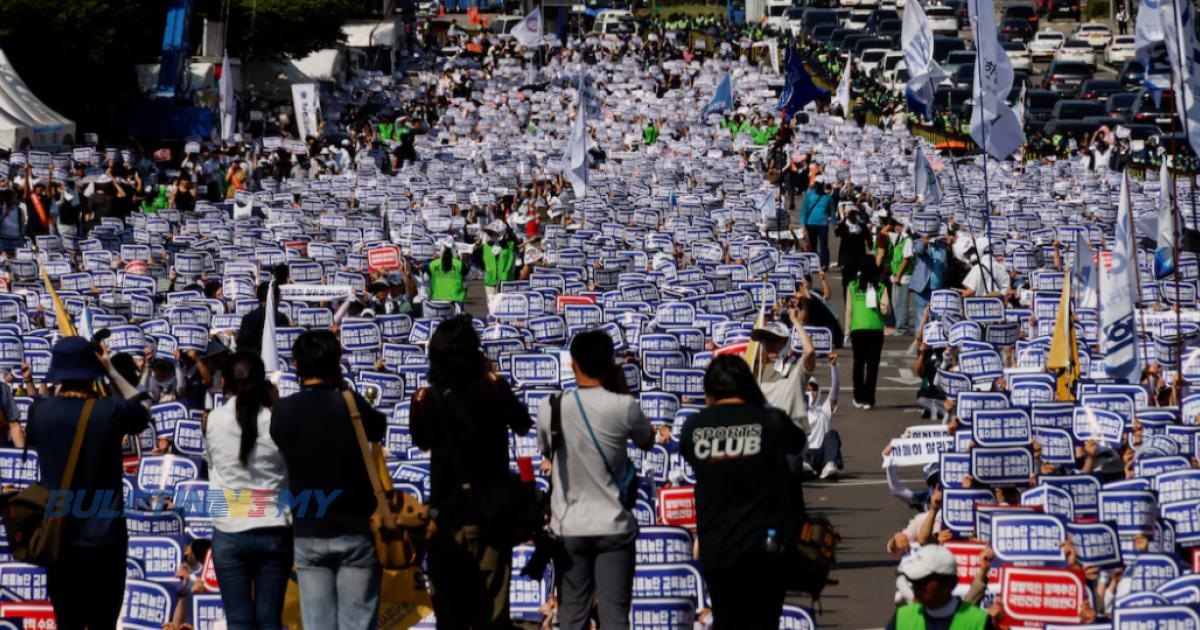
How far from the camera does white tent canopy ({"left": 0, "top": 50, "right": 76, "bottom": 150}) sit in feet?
137

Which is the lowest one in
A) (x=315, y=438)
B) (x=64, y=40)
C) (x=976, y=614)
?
(x=976, y=614)

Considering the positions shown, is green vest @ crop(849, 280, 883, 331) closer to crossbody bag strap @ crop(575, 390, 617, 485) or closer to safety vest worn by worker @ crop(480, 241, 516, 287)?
safety vest worn by worker @ crop(480, 241, 516, 287)

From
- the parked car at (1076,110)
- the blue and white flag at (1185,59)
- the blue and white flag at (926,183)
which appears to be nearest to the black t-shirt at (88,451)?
the blue and white flag at (1185,59)

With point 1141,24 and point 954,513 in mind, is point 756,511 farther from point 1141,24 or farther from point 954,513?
point 1141,24

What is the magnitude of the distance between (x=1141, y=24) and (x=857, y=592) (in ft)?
26.3

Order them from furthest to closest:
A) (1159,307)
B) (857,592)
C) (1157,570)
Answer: (1159,307)
(857,592)
(1157,570)

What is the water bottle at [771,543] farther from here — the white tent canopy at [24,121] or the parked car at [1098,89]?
the parked car at [1098,89]

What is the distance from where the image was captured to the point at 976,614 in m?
8.41

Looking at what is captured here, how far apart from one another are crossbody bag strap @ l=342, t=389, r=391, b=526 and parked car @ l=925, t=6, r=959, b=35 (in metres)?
73.0

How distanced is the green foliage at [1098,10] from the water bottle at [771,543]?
8767 centimetres

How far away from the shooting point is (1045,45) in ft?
252

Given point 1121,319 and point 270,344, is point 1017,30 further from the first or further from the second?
point 270,344

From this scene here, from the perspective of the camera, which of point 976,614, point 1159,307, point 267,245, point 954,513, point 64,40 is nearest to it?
point 976,614

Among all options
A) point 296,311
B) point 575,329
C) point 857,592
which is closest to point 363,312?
point 296,311
